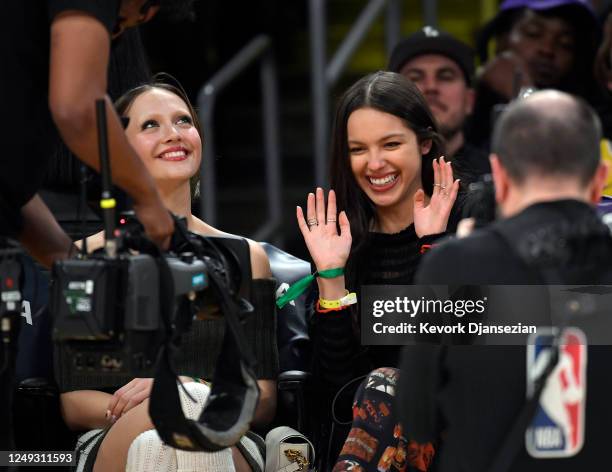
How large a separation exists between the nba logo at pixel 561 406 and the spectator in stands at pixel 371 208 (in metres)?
1.33

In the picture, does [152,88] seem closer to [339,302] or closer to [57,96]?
[339,302]

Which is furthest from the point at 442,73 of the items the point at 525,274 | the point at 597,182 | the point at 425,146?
the point at 525,274

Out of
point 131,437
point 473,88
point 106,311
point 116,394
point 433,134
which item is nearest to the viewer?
point 106,311

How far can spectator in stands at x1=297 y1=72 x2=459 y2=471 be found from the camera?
4.69m

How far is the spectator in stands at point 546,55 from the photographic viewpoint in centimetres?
652

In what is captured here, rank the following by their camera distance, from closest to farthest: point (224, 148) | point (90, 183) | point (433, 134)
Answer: point (90, 183)
point (433, 134)
point (224, 148)

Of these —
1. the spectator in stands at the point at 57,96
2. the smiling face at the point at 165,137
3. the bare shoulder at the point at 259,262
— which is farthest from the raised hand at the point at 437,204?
the spectator in stands at the point at 57,96

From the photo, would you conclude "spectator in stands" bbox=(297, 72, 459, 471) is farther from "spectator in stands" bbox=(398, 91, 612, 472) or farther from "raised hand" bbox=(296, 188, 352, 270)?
"spectator in stands" bbox=(398, 91, 612, 472)

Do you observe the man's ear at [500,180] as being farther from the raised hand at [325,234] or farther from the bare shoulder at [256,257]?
the bare shoulder at [256,257]

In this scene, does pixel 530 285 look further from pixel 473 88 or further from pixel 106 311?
pixel 473 88

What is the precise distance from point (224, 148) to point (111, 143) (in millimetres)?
5378

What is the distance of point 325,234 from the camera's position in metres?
4.73

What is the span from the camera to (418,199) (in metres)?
4.77

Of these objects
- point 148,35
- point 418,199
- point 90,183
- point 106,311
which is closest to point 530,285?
point 106,311
